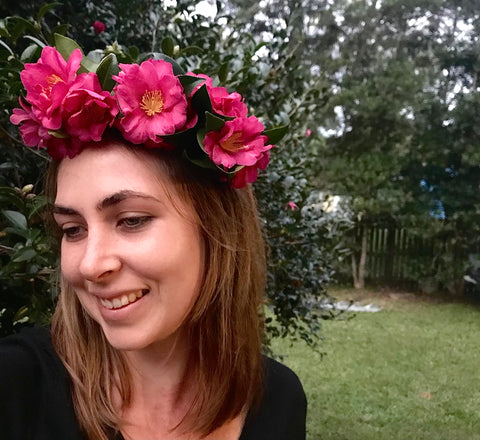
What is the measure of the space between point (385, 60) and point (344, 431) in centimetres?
708

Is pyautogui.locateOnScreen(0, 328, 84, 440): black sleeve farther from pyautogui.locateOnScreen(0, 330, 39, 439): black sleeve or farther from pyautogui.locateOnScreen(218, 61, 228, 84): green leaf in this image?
pyautogui.locateOnScreen(218, 61, 228, 84): green leaf

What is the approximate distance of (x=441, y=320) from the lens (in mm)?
7723

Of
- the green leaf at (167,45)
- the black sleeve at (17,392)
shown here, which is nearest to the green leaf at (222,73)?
the green leaf at (167,45)

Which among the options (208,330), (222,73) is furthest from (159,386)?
(222,73)

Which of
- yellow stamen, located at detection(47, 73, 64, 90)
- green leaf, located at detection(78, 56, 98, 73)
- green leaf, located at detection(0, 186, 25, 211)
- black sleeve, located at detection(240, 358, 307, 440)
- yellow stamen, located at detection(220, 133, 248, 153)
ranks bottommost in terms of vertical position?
black sleeve, located at detection(240, 358, 307, 440)

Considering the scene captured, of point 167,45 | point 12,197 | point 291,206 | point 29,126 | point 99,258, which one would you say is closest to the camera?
point 99,258

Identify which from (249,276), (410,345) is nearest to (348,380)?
(410,345)

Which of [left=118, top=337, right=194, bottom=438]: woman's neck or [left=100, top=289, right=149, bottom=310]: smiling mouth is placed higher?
[left=100, top=289, right=149, bottom=310]: smiling mouth

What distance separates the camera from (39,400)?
1.05 m

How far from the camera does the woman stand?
38.7 inches

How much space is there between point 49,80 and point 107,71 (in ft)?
0.33

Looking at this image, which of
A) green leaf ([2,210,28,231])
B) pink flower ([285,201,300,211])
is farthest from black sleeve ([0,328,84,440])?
pink flower ([285,201,300,211])

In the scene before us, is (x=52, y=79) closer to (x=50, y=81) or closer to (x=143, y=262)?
(x=50, y=81)

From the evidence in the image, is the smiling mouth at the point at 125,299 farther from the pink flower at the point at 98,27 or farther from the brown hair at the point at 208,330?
the pink flower at the point at 98,27
